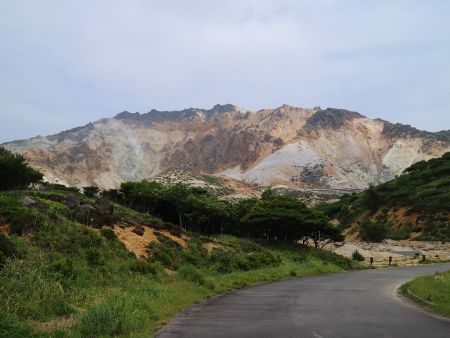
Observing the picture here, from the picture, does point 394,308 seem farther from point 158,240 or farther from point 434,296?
point 158,240

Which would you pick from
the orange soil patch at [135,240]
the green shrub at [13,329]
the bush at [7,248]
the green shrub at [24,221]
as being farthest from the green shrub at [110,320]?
the orange soil patch at [135,240]

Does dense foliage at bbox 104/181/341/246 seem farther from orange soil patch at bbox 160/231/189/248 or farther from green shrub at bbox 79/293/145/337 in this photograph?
green shrub at bbox 79/293/145/337

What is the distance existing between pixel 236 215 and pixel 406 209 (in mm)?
54529

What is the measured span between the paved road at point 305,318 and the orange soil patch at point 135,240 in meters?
10.4

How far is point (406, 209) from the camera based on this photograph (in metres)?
105

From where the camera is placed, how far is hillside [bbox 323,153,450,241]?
3526 inches

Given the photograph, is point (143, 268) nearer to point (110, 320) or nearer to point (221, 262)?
point (221, 262)

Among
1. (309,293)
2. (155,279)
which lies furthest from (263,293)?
(155,279)

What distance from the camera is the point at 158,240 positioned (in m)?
35.8

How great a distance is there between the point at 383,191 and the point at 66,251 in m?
112

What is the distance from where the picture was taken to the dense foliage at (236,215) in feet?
196

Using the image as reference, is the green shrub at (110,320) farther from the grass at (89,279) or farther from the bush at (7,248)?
the bush at (7,248)

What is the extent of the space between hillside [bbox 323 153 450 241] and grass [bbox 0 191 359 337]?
5926cm

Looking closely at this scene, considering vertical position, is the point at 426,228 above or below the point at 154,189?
below
